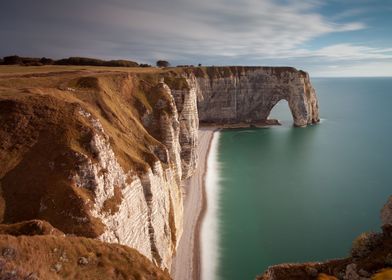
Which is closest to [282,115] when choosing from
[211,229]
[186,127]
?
[186,127]

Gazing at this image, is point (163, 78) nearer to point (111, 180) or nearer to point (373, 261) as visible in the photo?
point (111, 180)

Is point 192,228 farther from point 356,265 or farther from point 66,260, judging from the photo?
point 356,265

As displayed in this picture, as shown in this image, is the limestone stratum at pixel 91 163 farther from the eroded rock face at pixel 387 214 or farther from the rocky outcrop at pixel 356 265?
the eroded rock face at pixel 387 214

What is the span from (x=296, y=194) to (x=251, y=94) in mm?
72472

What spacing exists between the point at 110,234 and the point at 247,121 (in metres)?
108

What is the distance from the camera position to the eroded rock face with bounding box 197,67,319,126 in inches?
4783

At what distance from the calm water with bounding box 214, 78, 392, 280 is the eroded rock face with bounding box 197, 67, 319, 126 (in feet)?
55.3

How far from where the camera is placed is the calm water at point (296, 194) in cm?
4125

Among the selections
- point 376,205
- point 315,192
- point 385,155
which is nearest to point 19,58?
point 315,192

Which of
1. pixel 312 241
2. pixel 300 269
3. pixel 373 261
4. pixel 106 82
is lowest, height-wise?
pixel 312 241

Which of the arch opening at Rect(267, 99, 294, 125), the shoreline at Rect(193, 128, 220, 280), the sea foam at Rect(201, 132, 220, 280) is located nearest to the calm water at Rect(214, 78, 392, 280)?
the sea foam at Rect(201, 132, 220, 280)

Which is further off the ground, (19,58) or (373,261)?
(19,58)

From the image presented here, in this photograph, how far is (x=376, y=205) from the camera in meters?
53.0

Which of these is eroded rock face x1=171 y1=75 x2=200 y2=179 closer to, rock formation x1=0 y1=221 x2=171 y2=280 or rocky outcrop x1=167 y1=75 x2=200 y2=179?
rocky outcrop x1=167 y1=75 x2=200 y2=179
